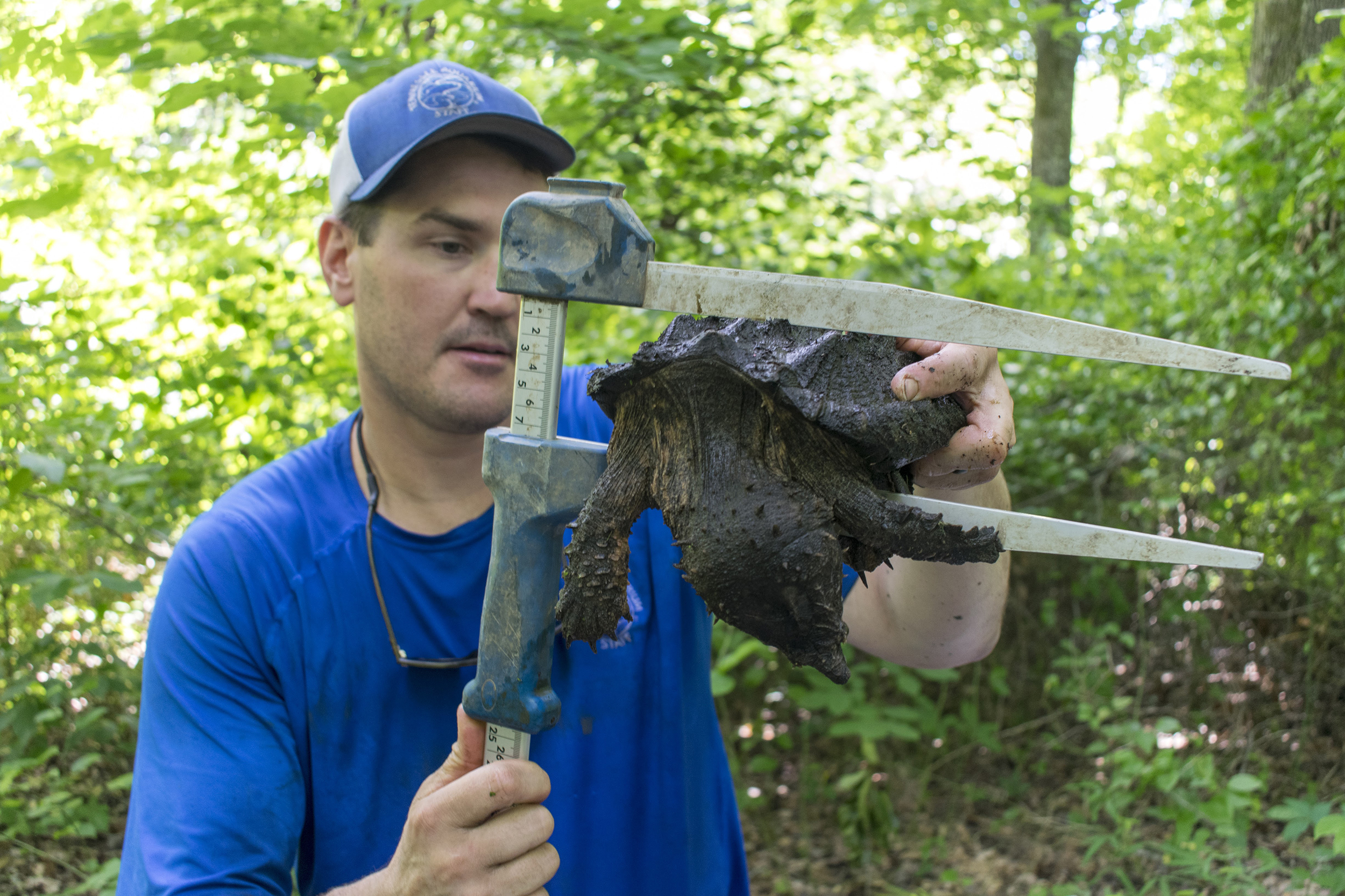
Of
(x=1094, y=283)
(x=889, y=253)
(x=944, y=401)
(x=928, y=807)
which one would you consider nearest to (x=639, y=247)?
(x=944, y=401)

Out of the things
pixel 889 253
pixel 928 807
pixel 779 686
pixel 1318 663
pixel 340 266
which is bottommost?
pixel 928 807

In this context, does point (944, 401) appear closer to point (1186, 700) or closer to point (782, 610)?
point (782, 610)

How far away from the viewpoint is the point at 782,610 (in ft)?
3.57

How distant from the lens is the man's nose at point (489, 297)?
6.16ft

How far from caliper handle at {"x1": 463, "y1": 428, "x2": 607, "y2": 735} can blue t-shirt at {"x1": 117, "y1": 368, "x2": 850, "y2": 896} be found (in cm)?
61

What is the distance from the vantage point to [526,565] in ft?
3.99

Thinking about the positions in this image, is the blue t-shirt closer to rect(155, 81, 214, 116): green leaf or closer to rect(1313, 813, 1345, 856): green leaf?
rect(155, 81, 214, 116): green leaf

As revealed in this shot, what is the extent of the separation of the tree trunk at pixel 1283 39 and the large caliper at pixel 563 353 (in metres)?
3.97

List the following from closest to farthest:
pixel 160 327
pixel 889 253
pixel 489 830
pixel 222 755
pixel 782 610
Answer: pixel 782 610, pixel 489 830, pixel 222 755, pixel 160 327, pixel 889 253

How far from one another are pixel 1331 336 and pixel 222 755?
12.7 feet

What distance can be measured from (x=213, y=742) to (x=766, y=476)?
122cm

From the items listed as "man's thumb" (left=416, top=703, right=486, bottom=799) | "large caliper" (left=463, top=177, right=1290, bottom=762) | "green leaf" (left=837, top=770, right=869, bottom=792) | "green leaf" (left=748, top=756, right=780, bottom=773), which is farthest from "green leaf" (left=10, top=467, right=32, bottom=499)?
"green leaf" (left=837, top=770, right=869, bottom=792)

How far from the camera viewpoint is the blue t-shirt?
62.0 inches

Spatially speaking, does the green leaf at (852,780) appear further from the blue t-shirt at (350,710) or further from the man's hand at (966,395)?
the man's hand at (966,395)
